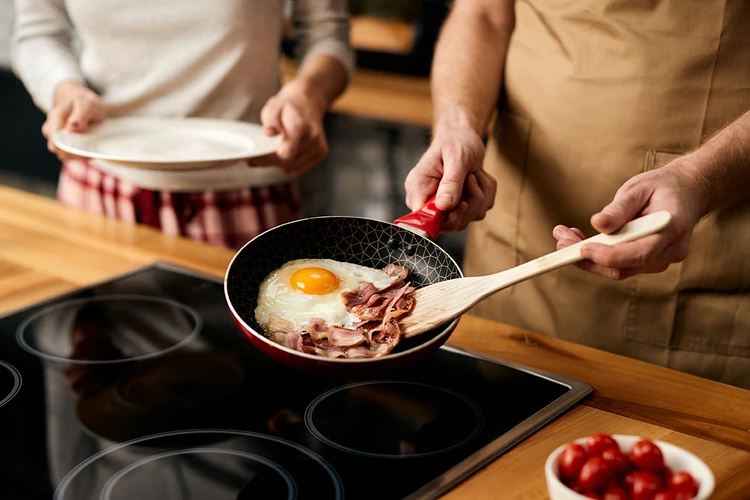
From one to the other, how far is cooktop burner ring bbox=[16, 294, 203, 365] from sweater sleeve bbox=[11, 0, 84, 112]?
1.93ft

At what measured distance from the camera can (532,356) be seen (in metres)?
1.07

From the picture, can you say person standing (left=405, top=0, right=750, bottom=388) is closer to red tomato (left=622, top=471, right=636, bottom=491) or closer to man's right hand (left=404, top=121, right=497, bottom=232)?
man's right hand (left=404, top=121, right=497, bottom=232)

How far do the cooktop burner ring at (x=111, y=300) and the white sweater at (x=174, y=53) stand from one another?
506 mm

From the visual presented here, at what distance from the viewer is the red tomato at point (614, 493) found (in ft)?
2.17

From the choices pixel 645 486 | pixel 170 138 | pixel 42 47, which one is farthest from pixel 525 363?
pixel 42 47

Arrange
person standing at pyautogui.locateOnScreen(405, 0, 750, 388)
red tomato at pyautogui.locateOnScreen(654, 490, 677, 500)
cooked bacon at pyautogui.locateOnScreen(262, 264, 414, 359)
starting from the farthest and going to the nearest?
person standing at pyautogui.locateOnScreen(405, 0, 750, 388) → cooked bacon at pyautogui.locateOnScreen(262, 264, 414, 359) → red tomato at pyautogui.locateOnScreen(654, 490, 677, 500)

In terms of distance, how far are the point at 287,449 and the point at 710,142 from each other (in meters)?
0.69

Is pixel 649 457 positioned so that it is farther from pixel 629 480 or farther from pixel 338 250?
pixel 338 250

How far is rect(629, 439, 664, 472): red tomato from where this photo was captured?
A: 0.68 metres

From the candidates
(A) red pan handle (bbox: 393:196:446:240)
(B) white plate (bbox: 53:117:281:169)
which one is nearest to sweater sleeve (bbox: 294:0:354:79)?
(B) white plate (bbox: 53:117:281:169)

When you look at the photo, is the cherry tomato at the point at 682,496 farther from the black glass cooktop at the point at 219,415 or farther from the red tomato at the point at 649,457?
the black glass cooktop at the point at 219,415

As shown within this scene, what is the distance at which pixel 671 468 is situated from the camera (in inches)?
27.5

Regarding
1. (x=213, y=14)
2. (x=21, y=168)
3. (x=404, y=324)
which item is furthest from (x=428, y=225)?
(x=21, y=168)

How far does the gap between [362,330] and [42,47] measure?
3.80ft
